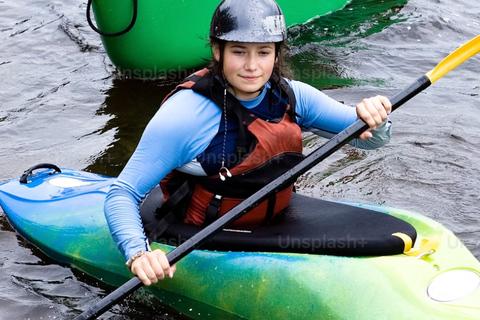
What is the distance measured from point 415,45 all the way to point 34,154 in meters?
3.86

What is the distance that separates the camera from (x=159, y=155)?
8.66ft

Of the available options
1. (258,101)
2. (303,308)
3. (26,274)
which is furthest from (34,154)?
(303,308)

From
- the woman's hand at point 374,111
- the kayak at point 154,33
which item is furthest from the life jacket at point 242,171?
the kayak at point 154,33

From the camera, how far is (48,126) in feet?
17.1

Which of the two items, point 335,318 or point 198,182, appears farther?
point 198,182

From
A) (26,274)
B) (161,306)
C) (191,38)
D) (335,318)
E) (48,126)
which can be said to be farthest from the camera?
(191,38)

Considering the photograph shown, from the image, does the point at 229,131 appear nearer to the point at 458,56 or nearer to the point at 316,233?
the point at 316,233

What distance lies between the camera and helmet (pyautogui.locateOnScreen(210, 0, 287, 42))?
262 centimetres

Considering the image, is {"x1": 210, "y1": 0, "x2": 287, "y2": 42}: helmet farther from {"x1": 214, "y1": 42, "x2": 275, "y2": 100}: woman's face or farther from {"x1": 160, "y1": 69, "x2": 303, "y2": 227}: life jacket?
{"x1": 160, "y1": 69, "x2": 303, "y2": 227}: life jacket

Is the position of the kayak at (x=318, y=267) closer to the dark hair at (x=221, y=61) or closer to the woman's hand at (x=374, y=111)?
the woman's hand at (x=374, y=111)

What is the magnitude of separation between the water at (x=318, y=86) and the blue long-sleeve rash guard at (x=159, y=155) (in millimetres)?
750

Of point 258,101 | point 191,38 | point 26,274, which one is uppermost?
point 258,101

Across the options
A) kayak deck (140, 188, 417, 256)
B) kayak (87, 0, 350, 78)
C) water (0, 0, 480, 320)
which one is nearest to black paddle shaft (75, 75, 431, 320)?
kayak deck (140, 188, 417, 256)

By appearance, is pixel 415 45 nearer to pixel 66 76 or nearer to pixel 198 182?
pixel 66 76
